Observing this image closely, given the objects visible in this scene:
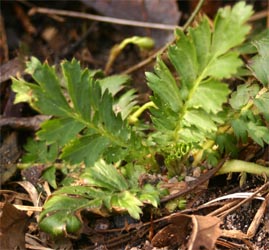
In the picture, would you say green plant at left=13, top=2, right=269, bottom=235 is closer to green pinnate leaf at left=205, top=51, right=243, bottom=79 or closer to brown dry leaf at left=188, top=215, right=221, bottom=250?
green pinnate leaf at left=205, top=51, right=243, bottom=79

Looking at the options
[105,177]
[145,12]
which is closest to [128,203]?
[105,177]

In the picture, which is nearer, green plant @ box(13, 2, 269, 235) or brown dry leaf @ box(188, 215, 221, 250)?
brown dry leaf @ box(188, 215, 221, 250)

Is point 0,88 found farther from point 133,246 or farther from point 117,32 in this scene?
point 133,246

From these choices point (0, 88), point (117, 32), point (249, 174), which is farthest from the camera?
point (117, 32)

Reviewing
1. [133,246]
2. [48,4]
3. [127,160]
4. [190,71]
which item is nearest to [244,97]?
[190,71]

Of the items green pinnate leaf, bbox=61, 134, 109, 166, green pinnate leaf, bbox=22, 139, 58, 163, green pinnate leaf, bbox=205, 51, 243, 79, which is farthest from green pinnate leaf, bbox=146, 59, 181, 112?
green pinnate leaf, bbox=22, 139, 58, 163

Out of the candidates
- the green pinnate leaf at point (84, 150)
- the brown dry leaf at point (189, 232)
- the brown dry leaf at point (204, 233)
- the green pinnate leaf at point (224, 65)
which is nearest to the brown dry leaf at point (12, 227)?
the green pinnate leaf at point (84, 150)
